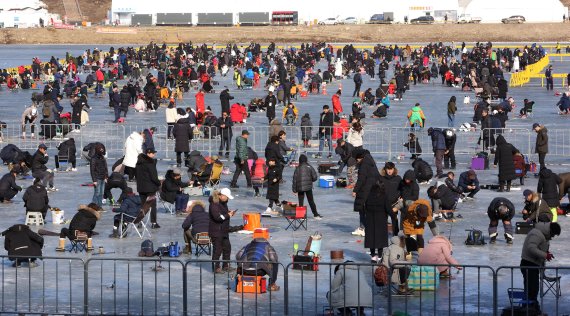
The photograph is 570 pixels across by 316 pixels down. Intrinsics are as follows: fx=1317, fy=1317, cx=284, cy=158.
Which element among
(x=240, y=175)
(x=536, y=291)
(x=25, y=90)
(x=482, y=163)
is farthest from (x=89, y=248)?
(x=25, y=90)

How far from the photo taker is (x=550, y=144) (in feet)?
108

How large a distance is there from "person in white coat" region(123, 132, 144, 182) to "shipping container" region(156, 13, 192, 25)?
350 ft

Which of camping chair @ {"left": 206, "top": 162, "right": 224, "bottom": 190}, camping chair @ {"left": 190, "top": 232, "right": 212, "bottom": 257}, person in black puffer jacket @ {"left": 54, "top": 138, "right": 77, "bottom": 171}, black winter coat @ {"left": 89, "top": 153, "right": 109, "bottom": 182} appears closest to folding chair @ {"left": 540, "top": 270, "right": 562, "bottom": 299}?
camping chair @ {"left": 190, "top": 232, "right": 212, "bottom": 257}

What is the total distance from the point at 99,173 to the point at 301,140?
10.3 meters

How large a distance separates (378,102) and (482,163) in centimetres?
1685

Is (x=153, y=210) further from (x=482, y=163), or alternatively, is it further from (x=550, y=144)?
(x=550, y=144)

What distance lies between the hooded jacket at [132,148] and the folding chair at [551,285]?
11.6m

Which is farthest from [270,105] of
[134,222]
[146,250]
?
[146,250]

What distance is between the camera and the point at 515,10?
429 ft

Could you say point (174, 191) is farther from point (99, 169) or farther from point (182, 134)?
point (182, 134)

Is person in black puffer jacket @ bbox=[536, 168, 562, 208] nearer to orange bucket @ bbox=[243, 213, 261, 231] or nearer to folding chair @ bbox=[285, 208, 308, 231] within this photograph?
folding chair @ bbox=[285, 208, 308, 231]

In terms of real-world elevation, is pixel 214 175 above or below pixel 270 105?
below

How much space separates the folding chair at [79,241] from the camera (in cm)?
1947

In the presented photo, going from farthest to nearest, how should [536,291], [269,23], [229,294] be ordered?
[269,23] → [229,294] → [536,291]
